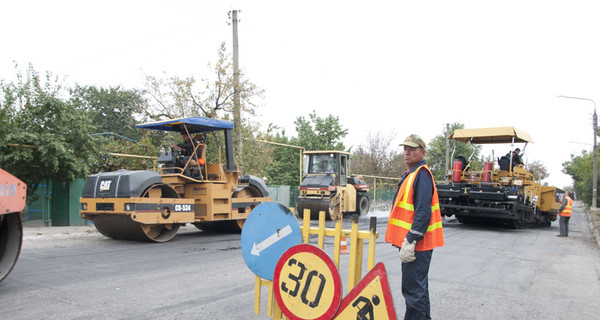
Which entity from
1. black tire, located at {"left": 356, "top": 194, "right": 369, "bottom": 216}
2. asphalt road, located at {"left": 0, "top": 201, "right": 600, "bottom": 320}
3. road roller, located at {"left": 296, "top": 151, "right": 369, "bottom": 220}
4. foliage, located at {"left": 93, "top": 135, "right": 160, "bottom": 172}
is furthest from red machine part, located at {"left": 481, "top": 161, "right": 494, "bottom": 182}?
foliage, located at {"left": 93, "top": 135, "right": 160, "bottom": 172}

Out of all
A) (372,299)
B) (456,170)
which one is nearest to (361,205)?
(456,170)

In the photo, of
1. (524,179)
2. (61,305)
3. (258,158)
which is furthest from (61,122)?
(524,179)

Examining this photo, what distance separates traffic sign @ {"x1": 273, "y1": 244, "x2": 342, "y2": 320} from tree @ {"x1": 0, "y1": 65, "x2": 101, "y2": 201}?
9820 mm

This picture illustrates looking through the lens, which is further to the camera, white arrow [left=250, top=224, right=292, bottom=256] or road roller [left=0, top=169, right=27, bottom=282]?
road roller [left=0, top=169, right=27, bottom=282]

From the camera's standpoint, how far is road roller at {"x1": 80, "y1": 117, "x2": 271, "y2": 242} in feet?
30.1

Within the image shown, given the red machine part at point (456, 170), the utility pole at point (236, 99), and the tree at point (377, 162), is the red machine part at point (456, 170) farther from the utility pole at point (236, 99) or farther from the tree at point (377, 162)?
the tree at point (377, 162)

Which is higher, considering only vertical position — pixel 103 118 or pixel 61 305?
pixel 103 118

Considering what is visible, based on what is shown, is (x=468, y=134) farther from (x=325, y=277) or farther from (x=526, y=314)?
(x=325, y=277)

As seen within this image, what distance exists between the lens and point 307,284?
3646 millimetres

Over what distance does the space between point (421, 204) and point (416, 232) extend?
0.24 meters

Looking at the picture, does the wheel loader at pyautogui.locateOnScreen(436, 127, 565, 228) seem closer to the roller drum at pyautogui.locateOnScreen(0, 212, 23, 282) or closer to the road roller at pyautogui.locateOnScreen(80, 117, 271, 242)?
the road roller at pyautogui.locateOnScreen(80, 117, 271, 242)

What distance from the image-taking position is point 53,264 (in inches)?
285

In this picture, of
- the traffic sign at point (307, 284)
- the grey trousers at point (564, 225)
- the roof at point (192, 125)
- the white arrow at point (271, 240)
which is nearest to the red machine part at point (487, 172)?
the grey trousers at point (564, 225)

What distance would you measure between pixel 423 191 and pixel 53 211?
12.7 meters
